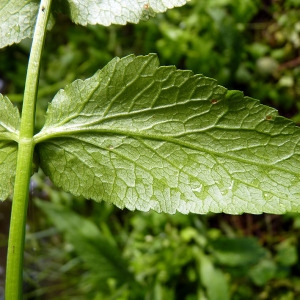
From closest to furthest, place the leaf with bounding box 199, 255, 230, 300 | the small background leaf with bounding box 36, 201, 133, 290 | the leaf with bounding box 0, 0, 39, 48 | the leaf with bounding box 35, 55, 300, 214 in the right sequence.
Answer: the leaf with bounding box 35, 55, 300, 214 → the leaf with bounding box 0, 0, 39, 48 → the leaf with bounding box 199, 255, 230, 300 → the small background leaf with bounding box 36, 201, 133, 290

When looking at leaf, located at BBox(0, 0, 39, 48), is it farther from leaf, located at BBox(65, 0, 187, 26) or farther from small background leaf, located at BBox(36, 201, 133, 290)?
small background leaf, located at BBox(36, 201, 133, 290)

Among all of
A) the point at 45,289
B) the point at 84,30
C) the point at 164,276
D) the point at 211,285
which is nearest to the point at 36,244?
the point at 45,289

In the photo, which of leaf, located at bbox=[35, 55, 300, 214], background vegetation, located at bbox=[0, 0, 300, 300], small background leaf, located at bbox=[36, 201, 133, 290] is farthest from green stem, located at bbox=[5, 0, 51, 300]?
small background leaf, located at bbox=[36, 201, 133, 290]

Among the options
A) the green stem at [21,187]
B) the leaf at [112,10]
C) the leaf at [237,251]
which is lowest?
the green stem at [21,187]

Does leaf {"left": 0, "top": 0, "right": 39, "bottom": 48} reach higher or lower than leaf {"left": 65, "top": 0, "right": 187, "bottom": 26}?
higher

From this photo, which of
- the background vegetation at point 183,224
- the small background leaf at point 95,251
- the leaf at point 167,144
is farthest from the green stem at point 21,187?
the small background leaf at point 95,251

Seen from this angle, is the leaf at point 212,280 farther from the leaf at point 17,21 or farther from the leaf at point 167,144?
the leaf at point 17,21

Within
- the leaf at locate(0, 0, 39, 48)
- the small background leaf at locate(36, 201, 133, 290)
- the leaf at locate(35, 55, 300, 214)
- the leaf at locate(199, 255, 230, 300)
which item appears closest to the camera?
the leaf at locate(35, 55, 300, 214)
